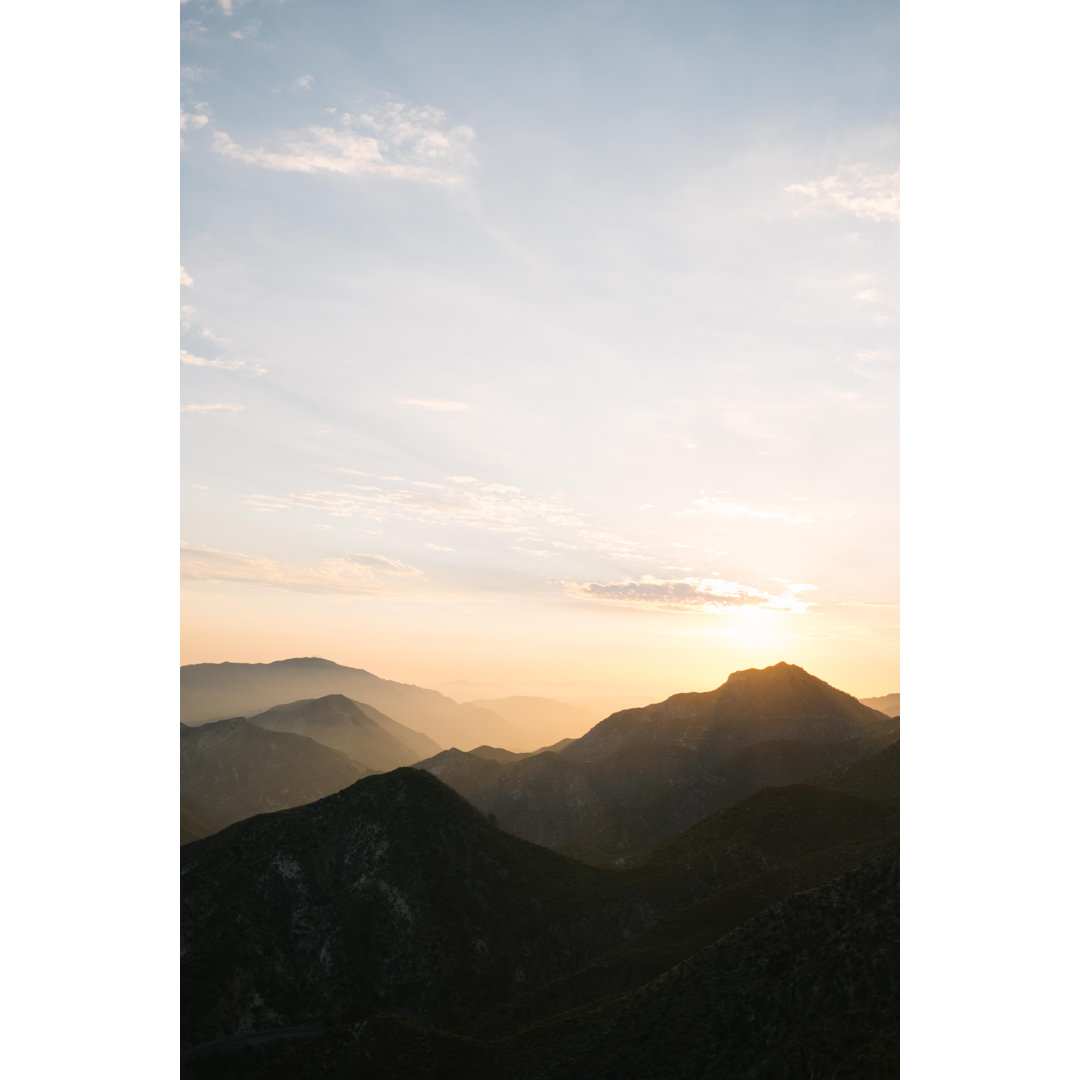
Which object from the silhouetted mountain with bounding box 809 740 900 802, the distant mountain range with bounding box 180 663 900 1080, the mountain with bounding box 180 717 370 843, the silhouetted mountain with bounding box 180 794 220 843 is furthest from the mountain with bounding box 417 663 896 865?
the silhouetted mountain with bounding box 180 794 220 843

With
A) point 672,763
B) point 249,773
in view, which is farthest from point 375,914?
point 249,773

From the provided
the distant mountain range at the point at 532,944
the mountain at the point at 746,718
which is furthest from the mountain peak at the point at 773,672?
the distant mountain range at the point at 532,944

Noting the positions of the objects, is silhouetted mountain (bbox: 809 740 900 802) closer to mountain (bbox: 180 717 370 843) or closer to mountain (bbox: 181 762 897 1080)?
mountain (bbox: 181 762 897 1080)

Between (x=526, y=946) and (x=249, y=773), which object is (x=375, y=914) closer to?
(x=526, y=946)
